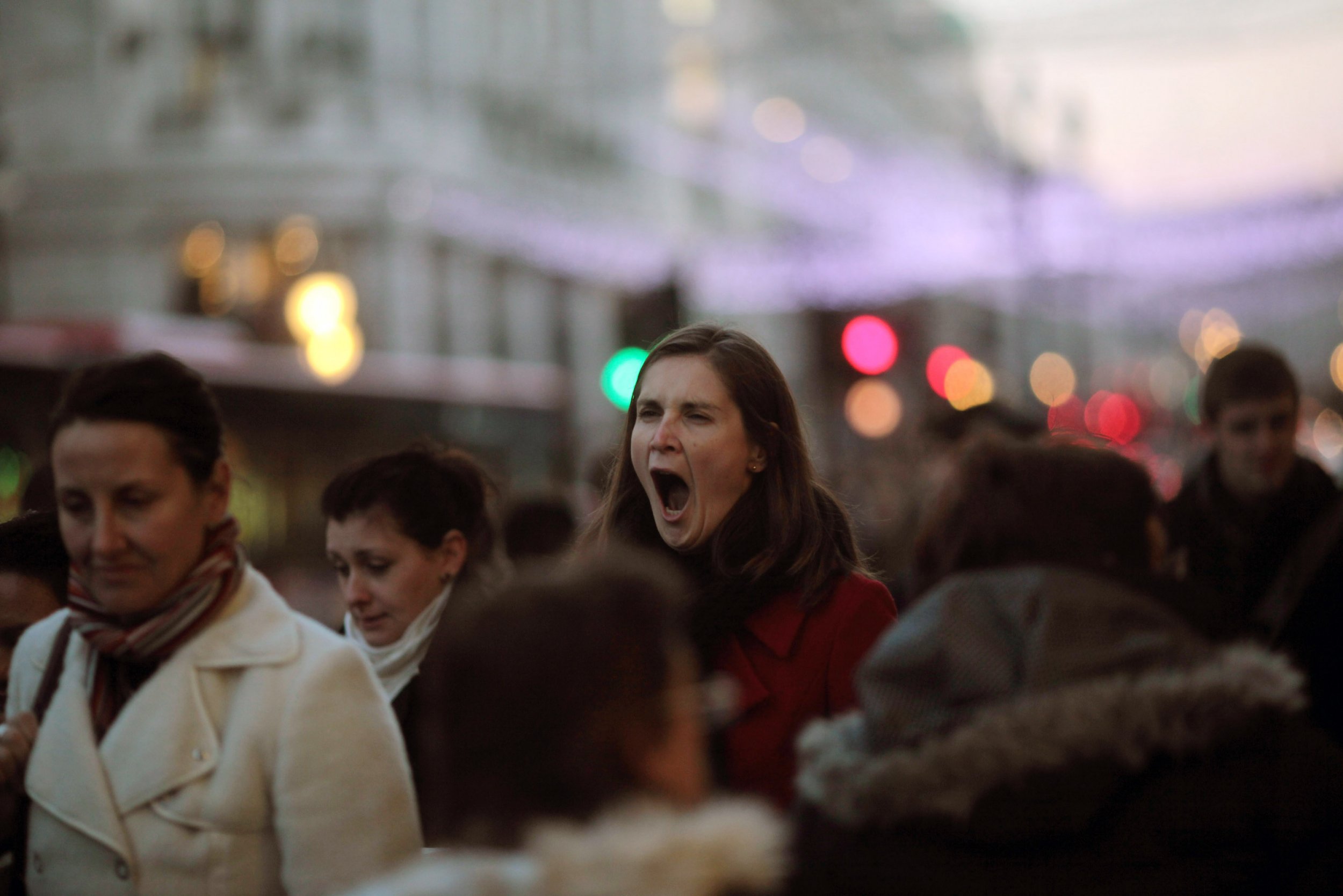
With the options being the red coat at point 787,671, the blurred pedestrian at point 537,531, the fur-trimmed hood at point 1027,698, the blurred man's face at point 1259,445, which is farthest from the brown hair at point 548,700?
the blurred pedestrian at point 537,531

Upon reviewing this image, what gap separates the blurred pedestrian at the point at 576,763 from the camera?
1720mm

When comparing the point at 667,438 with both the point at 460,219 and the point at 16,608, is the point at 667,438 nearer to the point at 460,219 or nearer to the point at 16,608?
the point at 16,608

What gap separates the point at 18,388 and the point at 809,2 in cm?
4484

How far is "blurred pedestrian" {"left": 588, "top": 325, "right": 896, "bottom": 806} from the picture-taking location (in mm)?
2988

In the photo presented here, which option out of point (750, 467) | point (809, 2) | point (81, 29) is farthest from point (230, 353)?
point (809, 2)

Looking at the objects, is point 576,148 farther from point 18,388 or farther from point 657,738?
point 657,738

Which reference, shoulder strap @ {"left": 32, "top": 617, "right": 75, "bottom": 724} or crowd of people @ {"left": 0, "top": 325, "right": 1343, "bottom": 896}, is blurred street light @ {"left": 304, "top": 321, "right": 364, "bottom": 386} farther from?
shoulder strap @ {"left": 32, "top": 617, "right": 75, "bottom": 724}

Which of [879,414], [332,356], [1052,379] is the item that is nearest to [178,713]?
[332,356]

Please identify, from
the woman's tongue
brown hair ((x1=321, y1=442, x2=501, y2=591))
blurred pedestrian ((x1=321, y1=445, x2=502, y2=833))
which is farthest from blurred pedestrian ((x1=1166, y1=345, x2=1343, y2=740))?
blurred pedestrian ((x1=321, y1=445, x2=502, y2=833))

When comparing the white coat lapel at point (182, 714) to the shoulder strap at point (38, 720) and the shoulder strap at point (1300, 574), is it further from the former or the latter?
the shoulder strap at point (1300, 574)

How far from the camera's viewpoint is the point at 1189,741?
1983mm

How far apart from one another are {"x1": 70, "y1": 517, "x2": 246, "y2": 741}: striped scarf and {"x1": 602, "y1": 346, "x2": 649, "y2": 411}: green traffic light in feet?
21.2

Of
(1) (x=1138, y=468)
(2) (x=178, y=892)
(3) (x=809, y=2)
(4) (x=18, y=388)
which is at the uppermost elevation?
(3) (x=809, y=2)

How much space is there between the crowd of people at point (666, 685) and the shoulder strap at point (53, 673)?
0.8 inches
